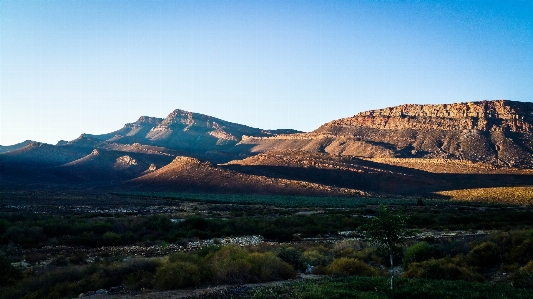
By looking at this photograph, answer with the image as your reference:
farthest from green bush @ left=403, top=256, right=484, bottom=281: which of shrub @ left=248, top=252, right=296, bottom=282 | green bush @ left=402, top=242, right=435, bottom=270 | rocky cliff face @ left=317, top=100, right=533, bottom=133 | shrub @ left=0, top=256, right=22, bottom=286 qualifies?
rocky cliff face @ left=317, top=100, right=533, bottom=133

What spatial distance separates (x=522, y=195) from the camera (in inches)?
2753

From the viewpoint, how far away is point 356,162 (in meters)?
118

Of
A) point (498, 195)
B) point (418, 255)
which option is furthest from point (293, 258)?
point (498, 195)

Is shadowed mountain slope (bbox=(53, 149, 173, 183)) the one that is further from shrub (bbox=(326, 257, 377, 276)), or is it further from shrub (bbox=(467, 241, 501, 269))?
shrub (bbox=(467, 241, 501, 269))

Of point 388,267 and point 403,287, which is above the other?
point 403,287

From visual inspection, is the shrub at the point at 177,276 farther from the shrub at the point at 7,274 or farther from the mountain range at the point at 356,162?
the mountain range at the point at 356,162

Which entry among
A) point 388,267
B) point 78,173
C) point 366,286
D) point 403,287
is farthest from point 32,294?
point 78,173

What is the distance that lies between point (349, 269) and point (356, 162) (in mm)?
103046

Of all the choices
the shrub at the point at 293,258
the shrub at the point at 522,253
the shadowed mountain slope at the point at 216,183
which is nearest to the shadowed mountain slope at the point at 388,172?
the shadowed mountain slope at the point at 216,183

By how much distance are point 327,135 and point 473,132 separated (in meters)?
56.1

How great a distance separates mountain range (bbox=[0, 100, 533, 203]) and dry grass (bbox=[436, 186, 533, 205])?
18.1 ft

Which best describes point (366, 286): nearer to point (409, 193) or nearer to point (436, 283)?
point (436, 283)

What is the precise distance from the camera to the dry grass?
221ft

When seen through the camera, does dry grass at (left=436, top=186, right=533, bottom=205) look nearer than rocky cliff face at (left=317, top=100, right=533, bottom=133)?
Yes
